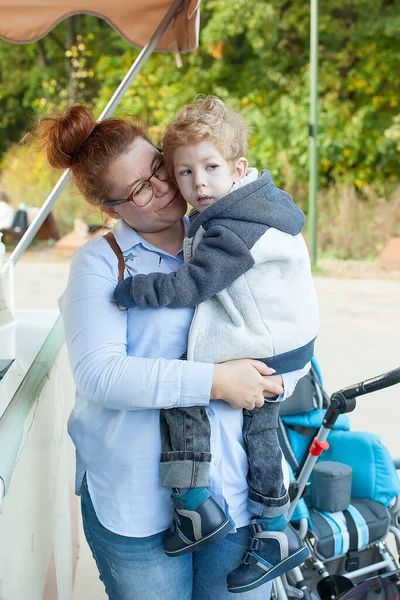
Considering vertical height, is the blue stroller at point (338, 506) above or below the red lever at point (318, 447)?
below

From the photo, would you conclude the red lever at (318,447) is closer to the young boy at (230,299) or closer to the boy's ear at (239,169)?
the young boy at (230,299)

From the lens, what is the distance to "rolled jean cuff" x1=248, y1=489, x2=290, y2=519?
5.22 feet

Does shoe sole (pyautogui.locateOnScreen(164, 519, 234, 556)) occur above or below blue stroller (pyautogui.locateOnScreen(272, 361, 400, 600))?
above

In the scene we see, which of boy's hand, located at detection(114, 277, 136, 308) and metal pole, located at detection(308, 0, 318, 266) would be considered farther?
metal pole, located at detection(308, 0, 318, 266)

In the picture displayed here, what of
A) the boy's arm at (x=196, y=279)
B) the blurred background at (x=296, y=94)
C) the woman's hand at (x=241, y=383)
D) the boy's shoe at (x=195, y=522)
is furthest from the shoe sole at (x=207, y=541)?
the blurred background at (x=296, y=94)

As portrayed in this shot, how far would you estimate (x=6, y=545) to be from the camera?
1360mm

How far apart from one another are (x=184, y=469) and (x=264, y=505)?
0.68 ft

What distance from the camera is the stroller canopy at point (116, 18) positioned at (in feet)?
8.94

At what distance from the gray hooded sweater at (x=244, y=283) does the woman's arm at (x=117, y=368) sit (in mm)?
58

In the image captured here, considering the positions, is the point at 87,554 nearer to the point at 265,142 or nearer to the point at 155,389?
the point at 155,389

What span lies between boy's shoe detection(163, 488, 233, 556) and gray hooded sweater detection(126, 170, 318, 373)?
0.28 m

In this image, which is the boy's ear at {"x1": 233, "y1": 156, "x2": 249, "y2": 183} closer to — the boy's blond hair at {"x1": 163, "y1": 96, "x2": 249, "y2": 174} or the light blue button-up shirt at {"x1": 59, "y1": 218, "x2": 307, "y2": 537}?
the boy's blond hair at {"x1": 163, "y1": 96, "x2": 249, "y2": 174}

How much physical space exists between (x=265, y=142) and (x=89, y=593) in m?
10.9

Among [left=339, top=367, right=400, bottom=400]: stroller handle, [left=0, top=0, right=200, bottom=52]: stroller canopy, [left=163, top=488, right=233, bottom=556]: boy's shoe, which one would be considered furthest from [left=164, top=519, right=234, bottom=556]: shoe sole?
[left=0, top=0, right=200, bottom=52]: stroller canopy
